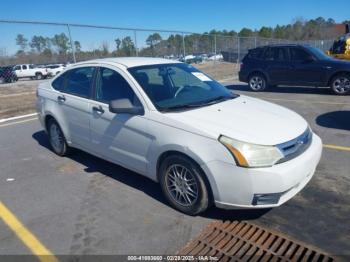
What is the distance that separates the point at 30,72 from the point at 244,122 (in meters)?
33.1

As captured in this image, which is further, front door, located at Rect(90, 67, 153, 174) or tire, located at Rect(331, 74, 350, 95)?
tire, located at Rect(331, 74, 350, 95)

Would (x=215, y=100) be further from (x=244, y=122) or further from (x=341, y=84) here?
(x=341, y=84)

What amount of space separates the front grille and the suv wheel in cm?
870

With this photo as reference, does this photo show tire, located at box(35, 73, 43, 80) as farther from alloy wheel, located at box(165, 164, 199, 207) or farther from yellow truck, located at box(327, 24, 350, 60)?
alloy wheel, located at box(165, 164, 199, 207)

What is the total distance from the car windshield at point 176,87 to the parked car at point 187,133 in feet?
0.04

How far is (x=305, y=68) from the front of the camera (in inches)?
426

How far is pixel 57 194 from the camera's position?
14.1 ft

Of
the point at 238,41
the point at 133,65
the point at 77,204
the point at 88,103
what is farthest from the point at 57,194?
the point at 238,41

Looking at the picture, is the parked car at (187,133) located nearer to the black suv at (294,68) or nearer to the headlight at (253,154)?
the headlight at (253,154)

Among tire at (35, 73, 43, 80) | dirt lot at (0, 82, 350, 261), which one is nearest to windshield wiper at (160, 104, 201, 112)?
dirt lot at (0, 82, 350, 261)

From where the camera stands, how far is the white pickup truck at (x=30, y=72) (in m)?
31.8

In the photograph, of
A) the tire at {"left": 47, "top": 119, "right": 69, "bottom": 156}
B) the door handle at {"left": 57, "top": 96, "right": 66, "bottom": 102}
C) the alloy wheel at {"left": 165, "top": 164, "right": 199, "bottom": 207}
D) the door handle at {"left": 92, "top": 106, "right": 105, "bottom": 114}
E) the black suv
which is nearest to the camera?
the alloy wheel at {"left": 165, "top": 164, "right": 199, "bottom": 207}

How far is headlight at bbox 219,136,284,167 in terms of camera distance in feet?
10.1

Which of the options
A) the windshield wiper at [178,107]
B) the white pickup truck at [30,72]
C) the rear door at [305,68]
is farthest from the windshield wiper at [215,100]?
the white pickup truck at [30,72]
